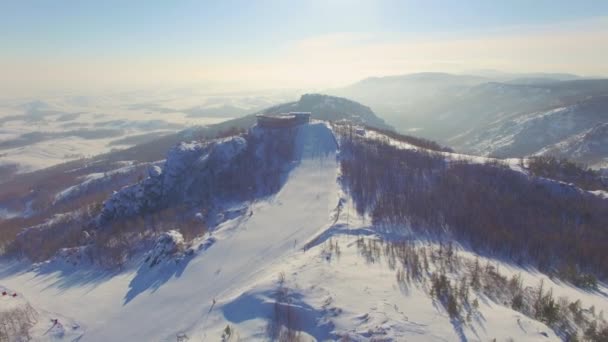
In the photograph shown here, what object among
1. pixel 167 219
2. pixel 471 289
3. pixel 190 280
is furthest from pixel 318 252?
pixel 167 219

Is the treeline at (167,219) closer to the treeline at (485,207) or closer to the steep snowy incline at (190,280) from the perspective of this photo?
the steep snowy incline at (190,280)

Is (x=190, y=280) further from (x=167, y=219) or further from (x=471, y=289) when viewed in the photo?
(x=471, y=289)

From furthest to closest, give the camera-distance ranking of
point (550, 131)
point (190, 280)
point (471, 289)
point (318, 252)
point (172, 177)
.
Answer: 1. point (550, 131)
2. point (172, 177)
3. point (190, 280)
4. point (318, 252)
5. point (471, 289)

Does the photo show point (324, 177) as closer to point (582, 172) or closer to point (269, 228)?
point (269, 228)

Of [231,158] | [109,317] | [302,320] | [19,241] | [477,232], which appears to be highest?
[231,158]

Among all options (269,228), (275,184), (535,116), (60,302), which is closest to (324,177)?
(275,184)

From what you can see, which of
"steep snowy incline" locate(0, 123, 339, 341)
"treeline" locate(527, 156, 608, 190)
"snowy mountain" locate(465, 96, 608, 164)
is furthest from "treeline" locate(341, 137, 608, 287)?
"snowy mountain" locate(465, 96, 608, 164)

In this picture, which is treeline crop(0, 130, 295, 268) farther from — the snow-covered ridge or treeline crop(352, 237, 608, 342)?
treeline crop(352, 237, 608, 342)
